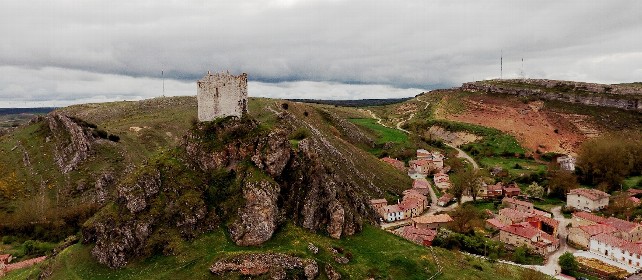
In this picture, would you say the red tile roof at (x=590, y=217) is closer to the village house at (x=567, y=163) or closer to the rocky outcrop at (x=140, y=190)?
the village house at (x=567, y=163)

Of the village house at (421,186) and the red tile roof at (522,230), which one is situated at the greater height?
the village house at (421,186)

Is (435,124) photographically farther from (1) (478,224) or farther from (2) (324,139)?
(1) (478,224)

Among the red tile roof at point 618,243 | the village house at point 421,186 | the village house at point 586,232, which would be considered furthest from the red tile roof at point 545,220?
the village house at point 421,186

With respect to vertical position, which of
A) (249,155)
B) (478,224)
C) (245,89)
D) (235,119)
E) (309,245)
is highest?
(245,89)

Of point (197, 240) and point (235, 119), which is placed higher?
point (235, 119)

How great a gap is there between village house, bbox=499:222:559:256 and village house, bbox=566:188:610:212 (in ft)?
87.1

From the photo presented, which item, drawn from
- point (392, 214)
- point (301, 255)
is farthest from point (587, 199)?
point (301, 255)

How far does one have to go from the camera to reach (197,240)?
170 ft

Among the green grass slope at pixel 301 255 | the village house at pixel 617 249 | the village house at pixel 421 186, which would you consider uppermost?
the green grass slope at pixel 301 255

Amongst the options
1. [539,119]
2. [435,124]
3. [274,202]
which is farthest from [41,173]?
[539,119]

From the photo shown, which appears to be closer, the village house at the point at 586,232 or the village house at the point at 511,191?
the village house at the point at 586,232

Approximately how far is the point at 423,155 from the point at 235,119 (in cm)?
9768

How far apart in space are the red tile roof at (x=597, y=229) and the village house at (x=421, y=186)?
38.4 m

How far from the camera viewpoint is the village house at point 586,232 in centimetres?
A: 8275
